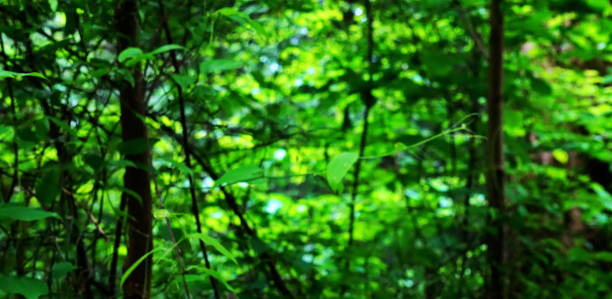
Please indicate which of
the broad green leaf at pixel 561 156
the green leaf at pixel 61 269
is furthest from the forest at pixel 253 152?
the broad green leaf at pixel 561 156

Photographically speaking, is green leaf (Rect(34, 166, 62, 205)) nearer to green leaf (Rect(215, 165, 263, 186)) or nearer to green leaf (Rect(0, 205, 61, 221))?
green leaf (Rect(0, 205, 61, 221))

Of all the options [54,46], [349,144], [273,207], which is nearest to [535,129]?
[349,144]

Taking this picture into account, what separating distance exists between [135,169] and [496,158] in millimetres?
1189

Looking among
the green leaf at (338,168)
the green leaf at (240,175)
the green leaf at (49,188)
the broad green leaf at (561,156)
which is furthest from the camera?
the broad green leaf at (561,156)

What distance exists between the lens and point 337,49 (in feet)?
8.51

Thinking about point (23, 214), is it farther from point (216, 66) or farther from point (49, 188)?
point (216, 66)

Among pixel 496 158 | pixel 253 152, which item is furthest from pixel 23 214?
pixel 496 158

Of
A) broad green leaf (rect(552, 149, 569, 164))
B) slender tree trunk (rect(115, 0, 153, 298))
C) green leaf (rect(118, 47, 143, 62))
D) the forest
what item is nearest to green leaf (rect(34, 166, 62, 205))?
the forest

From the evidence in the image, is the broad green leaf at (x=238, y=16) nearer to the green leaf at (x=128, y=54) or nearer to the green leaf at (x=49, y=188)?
the green leaf at (x=128, y=54)

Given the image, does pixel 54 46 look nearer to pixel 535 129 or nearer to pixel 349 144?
pixel 349 144

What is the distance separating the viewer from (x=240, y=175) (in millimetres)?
621

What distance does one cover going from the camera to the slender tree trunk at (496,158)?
1.57 m

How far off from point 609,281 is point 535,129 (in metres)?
0.68

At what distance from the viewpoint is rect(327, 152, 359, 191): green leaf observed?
1.66 ft
